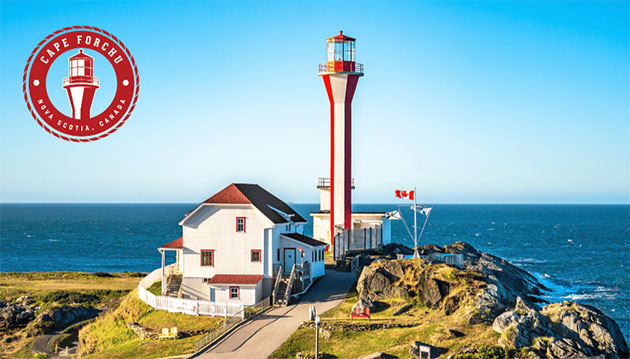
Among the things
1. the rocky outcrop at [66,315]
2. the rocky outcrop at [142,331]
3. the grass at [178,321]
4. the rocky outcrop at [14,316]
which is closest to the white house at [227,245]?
the grass at [178,321]

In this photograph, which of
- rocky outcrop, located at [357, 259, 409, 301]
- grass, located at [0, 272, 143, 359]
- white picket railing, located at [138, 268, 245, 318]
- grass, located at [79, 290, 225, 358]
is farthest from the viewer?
grass, located at [0, 272, 143, 359]

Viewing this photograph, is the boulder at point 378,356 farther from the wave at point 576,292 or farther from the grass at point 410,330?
the wave at point 576,292

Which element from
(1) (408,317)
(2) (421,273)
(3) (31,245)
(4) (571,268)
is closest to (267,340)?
(1) (408,317)

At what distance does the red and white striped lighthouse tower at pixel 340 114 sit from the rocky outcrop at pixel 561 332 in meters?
30.0

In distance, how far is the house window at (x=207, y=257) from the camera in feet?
154

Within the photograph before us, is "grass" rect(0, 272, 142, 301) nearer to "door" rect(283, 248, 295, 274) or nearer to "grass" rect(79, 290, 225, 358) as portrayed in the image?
"grass" rect(79, 290, 225, 358)

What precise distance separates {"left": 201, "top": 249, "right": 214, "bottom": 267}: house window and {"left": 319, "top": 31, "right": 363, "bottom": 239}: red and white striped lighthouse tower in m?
19.4

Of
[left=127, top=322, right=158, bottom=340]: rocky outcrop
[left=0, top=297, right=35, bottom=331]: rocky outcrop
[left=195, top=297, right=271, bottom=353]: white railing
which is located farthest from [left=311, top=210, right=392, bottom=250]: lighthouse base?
[left=0, top=297, right=35, bottom=331]: rocky outcrop

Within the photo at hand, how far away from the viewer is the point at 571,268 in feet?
294

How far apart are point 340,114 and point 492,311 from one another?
3152 centimetres

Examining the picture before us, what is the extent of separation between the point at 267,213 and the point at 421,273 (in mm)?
11868

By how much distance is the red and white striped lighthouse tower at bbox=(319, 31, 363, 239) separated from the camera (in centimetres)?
6353

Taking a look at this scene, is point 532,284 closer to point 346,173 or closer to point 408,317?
point 346,173

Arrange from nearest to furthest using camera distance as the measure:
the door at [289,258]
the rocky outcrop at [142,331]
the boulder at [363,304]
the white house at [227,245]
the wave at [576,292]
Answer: the boulder at [363,304] → the rocky outcrop at [142,331] → the white house at [227,245] → the door at [289,258] → the wave at [576,292]
